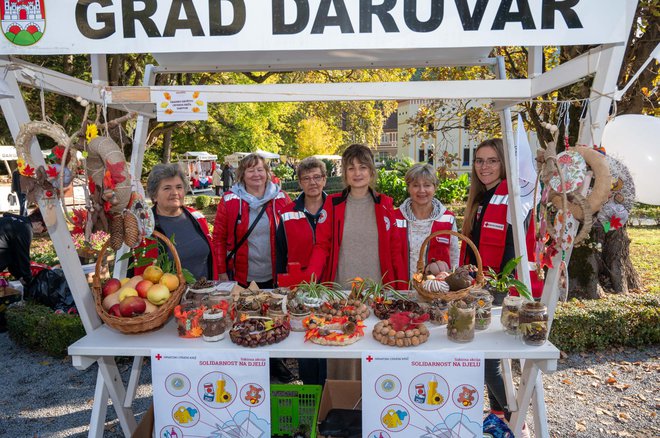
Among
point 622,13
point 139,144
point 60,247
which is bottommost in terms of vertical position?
point 60,247

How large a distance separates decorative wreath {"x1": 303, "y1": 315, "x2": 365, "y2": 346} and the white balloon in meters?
1.44

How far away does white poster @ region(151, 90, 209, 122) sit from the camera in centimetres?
239

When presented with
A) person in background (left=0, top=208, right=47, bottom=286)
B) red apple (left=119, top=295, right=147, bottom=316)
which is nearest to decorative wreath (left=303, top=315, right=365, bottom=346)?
red apple (left=119, top=295, right=147, bottom=316)

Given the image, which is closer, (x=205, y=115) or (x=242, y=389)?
(x=242, y=389)

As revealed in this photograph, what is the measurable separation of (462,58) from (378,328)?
72.4 inches

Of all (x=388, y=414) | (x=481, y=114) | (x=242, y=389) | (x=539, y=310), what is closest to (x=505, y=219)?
(x=539, y=310)

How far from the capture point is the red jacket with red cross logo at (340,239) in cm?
308

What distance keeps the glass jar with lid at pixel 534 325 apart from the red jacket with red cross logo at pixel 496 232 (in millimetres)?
897

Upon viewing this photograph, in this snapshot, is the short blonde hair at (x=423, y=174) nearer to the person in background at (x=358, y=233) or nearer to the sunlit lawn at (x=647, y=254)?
the person in background at (x=358, y=233)

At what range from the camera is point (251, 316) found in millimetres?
2350

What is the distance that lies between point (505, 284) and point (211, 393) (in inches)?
64.7

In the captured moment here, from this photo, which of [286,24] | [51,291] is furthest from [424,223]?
[51,291]

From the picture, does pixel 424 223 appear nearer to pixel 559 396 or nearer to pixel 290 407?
pixel 290 407

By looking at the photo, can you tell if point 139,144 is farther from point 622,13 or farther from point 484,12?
point 622,13
